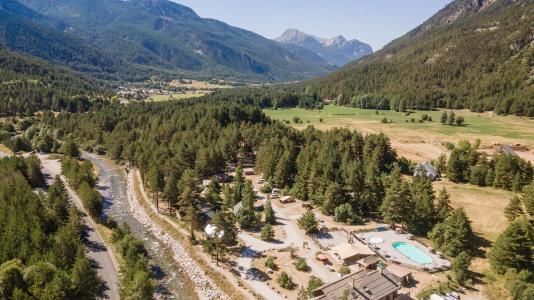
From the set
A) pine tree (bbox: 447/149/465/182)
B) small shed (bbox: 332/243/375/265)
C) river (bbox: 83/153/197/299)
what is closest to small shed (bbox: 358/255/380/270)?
small shed (bbox: 332/243/375/265)

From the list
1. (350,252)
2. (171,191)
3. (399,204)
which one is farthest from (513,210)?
(171,191)

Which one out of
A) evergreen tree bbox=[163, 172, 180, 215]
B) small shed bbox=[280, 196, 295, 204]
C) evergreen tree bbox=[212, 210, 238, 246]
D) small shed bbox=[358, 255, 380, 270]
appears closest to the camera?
small shed bbox=[358, 255, 380, 270]

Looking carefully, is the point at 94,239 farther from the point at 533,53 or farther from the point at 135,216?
the point at 533,53

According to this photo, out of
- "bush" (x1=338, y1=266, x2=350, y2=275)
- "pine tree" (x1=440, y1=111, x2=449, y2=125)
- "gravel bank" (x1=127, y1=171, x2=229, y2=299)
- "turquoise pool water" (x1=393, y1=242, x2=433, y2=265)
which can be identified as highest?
"pine tree" (x1=440, y1=111, x2=449, y2=125)

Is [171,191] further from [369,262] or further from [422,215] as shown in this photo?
[422,215]

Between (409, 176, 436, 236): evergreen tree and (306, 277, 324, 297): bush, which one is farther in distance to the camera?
(409, 176, 436, 236): evergreen tree

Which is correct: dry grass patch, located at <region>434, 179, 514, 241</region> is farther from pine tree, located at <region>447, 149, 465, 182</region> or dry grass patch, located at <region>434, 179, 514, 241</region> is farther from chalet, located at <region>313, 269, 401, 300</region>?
chalet, located at <region>313, 269, 401, 300</region>

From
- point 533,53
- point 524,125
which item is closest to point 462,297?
point 524,125

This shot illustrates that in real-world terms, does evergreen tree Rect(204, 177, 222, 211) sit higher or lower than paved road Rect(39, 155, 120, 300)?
higher
